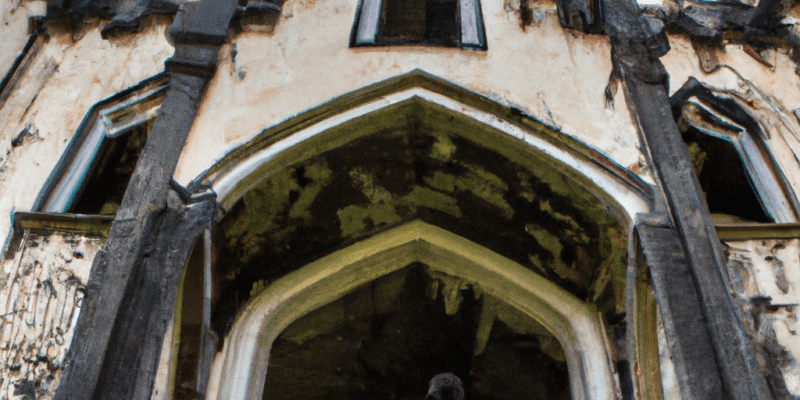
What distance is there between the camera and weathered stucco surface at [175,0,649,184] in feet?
12.3

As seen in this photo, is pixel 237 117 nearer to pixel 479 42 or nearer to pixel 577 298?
pixel 479 42

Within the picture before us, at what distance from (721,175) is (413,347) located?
1.98 meters

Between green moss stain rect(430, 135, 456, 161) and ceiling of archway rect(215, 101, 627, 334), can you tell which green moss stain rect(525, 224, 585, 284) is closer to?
ceiling of archway rect(215, 101, 627, 334)

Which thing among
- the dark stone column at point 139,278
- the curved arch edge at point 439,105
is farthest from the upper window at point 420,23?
the dark stone column at point 139,278

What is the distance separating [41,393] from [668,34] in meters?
3.61

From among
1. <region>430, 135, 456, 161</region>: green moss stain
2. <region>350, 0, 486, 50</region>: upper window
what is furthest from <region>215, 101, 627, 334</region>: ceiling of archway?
<region>350, 0, 486, 50</region>: upper window

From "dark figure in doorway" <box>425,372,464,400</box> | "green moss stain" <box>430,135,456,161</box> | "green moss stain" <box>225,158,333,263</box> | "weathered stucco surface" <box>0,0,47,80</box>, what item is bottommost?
"dark figure in doorway" <box>425,372,464,400</box>

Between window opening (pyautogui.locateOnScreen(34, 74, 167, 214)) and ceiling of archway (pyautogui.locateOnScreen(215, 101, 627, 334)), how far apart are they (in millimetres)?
711

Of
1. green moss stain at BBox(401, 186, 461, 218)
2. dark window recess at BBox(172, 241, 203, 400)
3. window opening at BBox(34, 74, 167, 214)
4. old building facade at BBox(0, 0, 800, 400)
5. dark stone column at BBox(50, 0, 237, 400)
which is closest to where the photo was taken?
dark stone column at BBox(50, 0, 237, 400)

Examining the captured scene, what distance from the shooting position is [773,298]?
3361mm

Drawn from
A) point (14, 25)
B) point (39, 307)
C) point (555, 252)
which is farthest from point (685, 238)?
point (14, 25)

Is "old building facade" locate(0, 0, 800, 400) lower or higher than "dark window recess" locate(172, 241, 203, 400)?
higher

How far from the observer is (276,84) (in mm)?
3992

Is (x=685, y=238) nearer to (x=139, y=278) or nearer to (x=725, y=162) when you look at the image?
(x=725, y=162)
